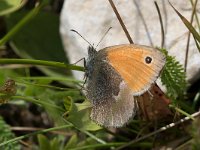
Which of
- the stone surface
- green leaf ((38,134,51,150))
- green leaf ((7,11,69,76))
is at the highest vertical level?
green leaf ((7,11,69,76))

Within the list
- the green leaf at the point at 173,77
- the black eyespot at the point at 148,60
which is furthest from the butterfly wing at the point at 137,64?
the green leaf at the point at 173,77

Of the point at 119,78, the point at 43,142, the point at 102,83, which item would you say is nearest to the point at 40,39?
the point at 43,142

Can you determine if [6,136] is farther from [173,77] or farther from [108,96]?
[173,77]

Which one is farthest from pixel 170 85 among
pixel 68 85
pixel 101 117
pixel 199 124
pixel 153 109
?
pixel 68 85

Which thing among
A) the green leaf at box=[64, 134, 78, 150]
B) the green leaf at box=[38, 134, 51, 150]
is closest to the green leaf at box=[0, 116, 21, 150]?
the green leaf at box=[38, 134, 51, 150]

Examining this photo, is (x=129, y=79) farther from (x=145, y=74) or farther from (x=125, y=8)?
(x=125, y=8)

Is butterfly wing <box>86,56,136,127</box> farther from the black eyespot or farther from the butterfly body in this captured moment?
the black eyespot
